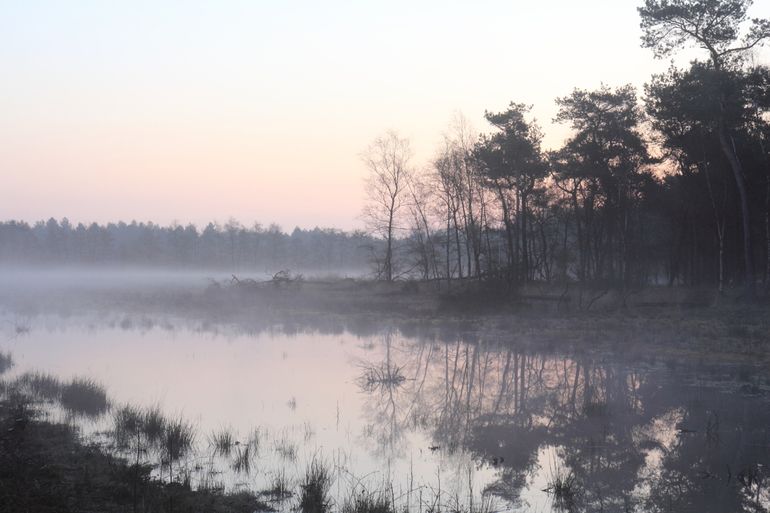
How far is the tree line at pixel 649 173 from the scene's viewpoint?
24562mm

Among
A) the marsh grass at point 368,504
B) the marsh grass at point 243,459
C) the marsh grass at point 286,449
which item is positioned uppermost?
the marsh grass at point 368,504

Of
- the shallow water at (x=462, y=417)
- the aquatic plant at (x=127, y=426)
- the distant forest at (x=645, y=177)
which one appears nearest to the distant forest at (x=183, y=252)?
the distant forest at (x=645, y=177)

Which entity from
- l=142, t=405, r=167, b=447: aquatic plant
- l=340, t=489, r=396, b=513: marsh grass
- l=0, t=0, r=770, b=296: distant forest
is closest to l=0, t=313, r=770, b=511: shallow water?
l=340, t=489, r=396, b=513: marsh grass

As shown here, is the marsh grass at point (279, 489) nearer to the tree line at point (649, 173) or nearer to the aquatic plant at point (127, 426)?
the aquatic plant at point (127, 426)

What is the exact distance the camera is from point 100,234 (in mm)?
125312

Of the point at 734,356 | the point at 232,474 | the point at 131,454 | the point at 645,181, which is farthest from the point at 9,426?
the point at 645,181

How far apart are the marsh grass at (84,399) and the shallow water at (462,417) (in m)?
0.51

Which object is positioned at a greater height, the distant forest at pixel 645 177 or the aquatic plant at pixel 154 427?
the distant forest at pixel 645 177

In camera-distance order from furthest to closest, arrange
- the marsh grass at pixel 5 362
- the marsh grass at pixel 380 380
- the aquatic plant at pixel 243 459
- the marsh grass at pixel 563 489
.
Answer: the marsh grass at pixel 5 362
the marsh grass at pixel 380 380
the aquatic plant at pixel 243 459
the marsh grass at pixel 563 489

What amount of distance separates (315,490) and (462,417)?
16.0ft

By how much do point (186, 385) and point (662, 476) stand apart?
10.2m

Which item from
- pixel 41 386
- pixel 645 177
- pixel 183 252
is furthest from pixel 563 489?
pixel 183 252

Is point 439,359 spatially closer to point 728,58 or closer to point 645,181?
point 728,58

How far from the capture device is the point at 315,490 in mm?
6973
